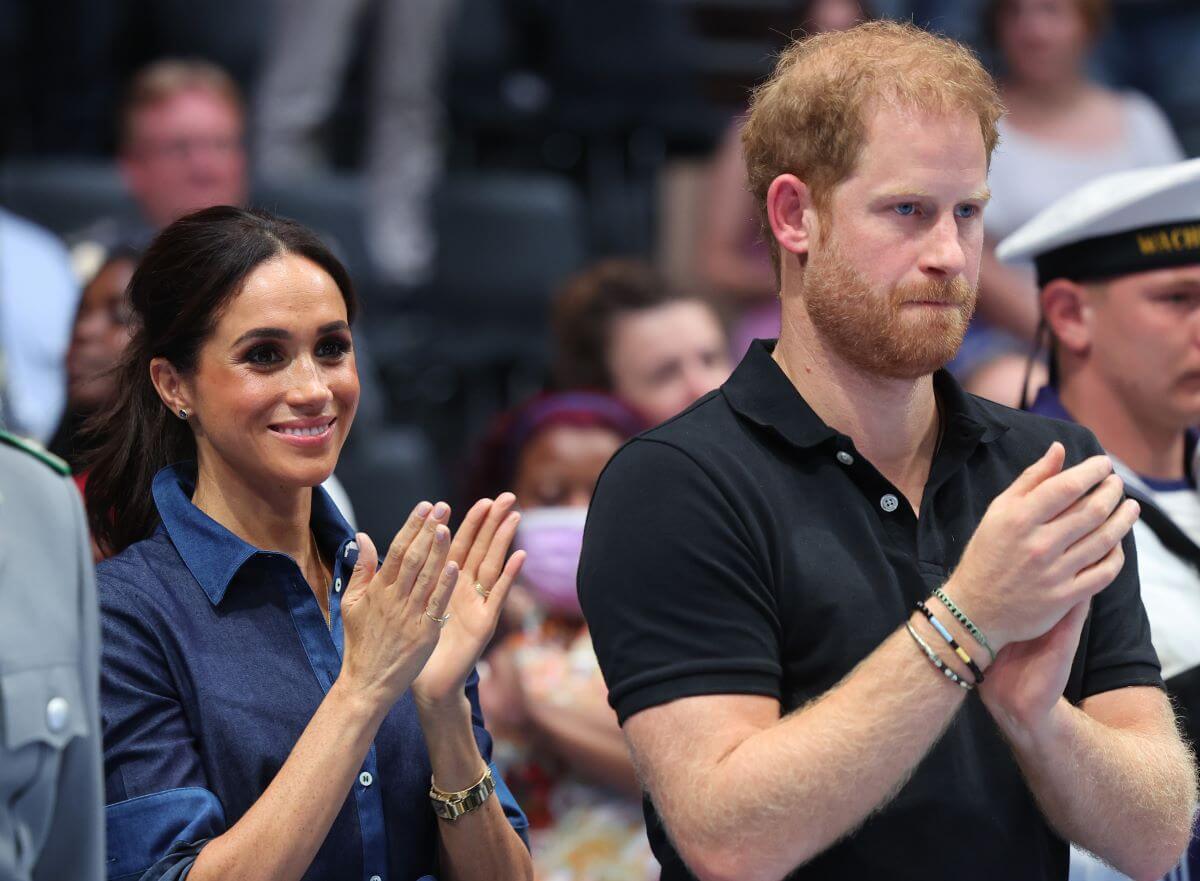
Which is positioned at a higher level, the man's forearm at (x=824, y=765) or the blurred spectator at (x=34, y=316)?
the blurred spectator at (x=34, y=316)

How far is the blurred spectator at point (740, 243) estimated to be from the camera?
5.05 metres

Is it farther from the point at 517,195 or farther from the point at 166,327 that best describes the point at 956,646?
the point at 517,195

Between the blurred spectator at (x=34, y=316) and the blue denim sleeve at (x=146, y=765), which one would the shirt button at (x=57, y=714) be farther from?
the blurred spectator at (x=34, y=316)

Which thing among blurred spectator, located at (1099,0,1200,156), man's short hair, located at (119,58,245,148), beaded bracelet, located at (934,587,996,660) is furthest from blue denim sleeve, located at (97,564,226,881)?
blurred spectator, located at (1099,0,1200,156)

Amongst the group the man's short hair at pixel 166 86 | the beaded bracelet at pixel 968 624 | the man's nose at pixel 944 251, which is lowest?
the beaded bracelet at pixel 968 624

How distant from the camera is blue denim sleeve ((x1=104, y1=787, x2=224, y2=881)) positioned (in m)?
1.82

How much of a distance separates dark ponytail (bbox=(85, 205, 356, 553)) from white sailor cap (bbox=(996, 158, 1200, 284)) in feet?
3.61

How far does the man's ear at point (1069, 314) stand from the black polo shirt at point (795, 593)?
2.41 ft

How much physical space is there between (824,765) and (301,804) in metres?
0.57

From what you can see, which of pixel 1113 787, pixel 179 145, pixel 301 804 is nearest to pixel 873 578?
pixel 1113 787

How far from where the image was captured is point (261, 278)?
2.08 metres

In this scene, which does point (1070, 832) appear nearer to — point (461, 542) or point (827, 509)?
point (827, 509)

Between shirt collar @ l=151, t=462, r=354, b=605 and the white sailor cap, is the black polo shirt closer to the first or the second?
shirt collar @ l=151, t=462, r=354, b=605

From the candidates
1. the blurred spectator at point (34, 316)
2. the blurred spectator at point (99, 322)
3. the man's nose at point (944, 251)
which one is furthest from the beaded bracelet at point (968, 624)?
the blurred spectator at point (34, 316)
